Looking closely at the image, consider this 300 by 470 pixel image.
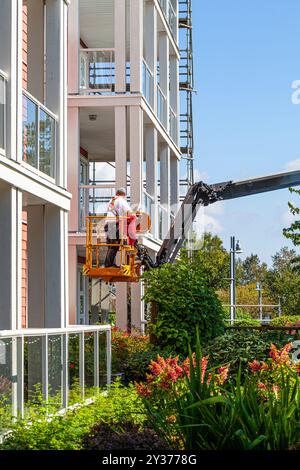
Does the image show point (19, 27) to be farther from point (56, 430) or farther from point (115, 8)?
point (115, 8)

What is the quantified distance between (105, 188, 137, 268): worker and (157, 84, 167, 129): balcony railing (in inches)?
356

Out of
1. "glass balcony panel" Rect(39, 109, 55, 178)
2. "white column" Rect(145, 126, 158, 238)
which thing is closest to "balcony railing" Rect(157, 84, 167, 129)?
"white column" Rect(145, 126, 158, 238)

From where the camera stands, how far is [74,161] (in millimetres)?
27625

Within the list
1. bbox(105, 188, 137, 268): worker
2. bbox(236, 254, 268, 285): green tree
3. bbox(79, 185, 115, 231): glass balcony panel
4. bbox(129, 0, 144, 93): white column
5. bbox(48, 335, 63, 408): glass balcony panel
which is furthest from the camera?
bbox(236, 254, 268, 285): green tree

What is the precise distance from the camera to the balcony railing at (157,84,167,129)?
33.1 m

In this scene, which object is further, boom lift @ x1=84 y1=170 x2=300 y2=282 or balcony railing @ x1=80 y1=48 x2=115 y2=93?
balcony railing @ x1=80 y1=48 x2=115 y2=93

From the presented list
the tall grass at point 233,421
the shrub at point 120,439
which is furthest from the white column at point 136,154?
the tall grass at point 233,421

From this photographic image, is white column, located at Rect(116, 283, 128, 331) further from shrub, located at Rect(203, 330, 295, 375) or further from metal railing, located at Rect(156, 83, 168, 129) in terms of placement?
shrub, located at Rect(203, 330, 295, 375)

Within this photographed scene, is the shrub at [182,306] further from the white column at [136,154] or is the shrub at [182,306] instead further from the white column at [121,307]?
the white column at [136,154]

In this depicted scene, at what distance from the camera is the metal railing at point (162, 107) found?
3306cm

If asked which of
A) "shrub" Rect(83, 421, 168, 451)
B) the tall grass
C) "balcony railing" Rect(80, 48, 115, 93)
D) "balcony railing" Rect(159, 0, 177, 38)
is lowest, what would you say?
"shrub" Rect(83, 421, 168, 451)

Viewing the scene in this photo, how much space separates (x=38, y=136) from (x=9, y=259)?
9.89 ft

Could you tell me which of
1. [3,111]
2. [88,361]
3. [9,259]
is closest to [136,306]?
[88,361]

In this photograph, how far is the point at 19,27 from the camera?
48.7ft
